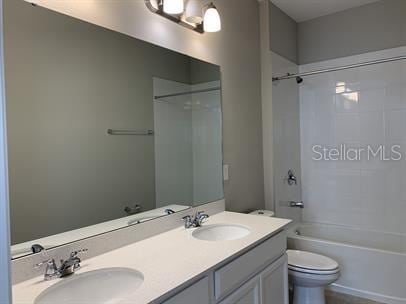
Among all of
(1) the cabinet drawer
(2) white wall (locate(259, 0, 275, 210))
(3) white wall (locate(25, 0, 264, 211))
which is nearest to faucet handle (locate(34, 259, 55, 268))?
(1) the cabinet drawer

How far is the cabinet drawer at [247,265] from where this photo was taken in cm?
133

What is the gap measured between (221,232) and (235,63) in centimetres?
136

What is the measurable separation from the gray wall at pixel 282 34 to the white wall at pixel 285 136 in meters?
0.08

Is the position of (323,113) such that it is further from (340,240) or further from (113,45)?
(113,45)

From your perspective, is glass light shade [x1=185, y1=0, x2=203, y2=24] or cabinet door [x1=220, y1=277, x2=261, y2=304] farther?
glass light shade [x1=185, y1=0, x2=203, y2=24]

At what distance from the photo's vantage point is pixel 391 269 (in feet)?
8.18

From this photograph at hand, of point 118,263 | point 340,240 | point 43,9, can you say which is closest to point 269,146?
point 340,240

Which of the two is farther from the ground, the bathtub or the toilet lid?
the toilet lid

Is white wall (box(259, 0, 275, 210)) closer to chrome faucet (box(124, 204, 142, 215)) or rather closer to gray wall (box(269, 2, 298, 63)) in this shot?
gray wall (box(269, 2, 298, 63))

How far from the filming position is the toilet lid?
2.23m

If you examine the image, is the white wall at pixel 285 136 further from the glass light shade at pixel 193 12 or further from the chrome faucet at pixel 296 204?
the glass light shade at pixel 193 12

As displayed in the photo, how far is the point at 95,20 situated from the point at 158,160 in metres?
0.83

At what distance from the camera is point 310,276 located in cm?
219

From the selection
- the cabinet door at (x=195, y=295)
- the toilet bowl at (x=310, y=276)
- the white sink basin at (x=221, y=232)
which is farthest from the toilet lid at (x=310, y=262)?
the cabinet door at (x=195, y=295)
